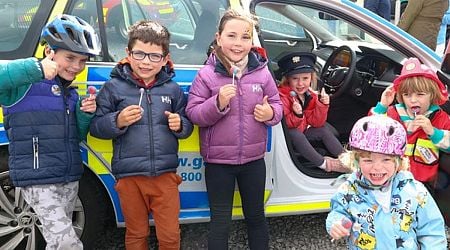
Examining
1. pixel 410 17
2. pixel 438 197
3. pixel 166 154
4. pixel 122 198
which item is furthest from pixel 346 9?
pixel 410 17

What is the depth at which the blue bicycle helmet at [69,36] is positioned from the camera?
2.39m

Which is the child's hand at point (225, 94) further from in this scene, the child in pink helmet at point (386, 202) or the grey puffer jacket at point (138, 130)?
the child in pink helmet at point (386, 202)

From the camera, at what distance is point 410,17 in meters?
6.17

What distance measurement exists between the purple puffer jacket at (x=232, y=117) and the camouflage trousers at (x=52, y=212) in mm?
754

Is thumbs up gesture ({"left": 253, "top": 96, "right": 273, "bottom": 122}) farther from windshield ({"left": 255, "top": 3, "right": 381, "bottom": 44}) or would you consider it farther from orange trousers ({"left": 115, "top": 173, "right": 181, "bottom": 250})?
windshield ({"left": 255, "top": 3, "right": 381, "bottom": 44})

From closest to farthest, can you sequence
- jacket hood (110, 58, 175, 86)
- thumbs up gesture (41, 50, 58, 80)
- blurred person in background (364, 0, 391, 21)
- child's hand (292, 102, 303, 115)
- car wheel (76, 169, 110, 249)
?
thumbs up gesture (41, 50, 58, 80), jacket hood (110, 58, 175, 86), car wheel (76, 169, 110, 249), child's hand (292, 102, 303, 115), blurred person in background (364, 0, 391, 21)

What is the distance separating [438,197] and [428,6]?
4098 mm

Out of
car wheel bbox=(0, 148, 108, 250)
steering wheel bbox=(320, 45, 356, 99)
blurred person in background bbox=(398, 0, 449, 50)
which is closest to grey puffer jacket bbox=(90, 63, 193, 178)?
car wheel bbox=(0, 148, 108, 250)

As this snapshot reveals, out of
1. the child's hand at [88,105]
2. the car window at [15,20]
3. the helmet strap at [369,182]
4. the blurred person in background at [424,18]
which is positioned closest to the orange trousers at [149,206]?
the child's hand at [88,105]

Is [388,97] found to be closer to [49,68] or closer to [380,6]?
[49,68]

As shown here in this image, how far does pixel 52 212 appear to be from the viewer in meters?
2.49

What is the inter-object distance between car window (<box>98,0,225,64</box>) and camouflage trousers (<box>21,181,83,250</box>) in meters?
0.89

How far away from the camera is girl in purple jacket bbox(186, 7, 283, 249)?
2670 mm

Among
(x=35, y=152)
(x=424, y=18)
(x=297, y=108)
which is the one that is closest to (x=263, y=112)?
(x=297, y=108)
